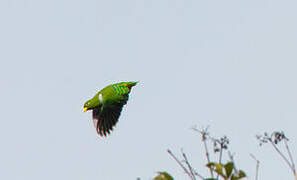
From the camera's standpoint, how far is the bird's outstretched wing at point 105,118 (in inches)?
631

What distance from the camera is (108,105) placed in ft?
51.5

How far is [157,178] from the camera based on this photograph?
132 inches

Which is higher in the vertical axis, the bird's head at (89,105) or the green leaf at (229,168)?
the bird's head at (89,105)

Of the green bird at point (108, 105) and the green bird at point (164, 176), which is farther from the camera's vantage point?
the green bird at point (108, 105)

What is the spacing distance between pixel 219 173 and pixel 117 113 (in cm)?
1297

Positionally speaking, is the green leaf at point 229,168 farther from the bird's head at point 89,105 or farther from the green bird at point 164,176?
the bird's head at point 89,105

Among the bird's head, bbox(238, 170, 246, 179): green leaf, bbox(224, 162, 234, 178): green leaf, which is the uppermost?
the bird's head

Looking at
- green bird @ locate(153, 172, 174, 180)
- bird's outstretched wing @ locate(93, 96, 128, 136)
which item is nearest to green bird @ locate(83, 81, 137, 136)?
bird's outstretched wing @ locate(93, 96, 128, 136)

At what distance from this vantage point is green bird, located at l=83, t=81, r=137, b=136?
595 inches

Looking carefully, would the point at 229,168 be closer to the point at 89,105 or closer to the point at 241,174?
the point at 241,174

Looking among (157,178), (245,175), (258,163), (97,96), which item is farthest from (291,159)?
(97,96)

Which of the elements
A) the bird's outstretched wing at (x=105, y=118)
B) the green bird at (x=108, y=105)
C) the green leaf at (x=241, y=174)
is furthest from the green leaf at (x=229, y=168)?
the bird's outstretched wing at (x=105, y=118)

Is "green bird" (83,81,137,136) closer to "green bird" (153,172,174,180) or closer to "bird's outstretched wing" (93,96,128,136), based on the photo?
"bird's outstretched wing" (93,96,128,136)

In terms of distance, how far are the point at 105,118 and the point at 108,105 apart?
25.7 inches
